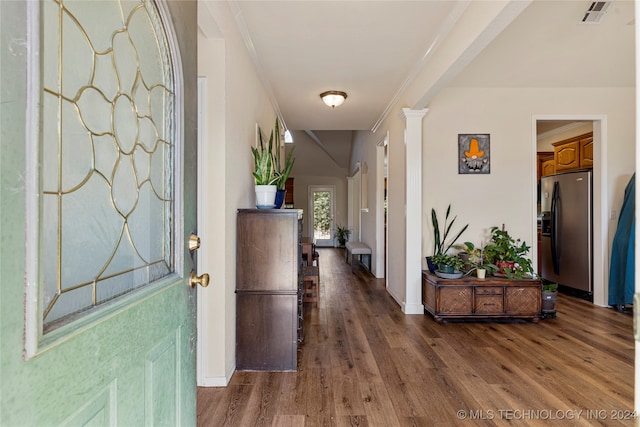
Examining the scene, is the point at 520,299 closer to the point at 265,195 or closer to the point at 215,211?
the point at 265,195

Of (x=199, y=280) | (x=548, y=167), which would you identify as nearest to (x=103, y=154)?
(x=199, y=280)

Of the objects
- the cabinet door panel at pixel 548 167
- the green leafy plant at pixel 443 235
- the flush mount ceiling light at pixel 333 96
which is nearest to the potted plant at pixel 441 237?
the green leafy plant at pixel 443 235

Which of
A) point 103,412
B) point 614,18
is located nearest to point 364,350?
point 103,412

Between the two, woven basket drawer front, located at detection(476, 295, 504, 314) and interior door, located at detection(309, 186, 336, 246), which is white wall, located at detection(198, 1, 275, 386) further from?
interior door, located at detection(309, 186, 336, 246)

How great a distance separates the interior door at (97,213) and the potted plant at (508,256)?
10.5 ft

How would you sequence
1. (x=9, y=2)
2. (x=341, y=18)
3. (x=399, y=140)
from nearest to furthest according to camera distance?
1. (x=9, y=2)
2. (x=341, y=18)
3. (x=399, y=140)

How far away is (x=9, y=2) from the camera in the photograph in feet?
1.50

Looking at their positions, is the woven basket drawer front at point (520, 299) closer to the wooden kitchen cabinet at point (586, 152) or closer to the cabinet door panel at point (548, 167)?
the wooden kitchen cabinet at point (586, 152)

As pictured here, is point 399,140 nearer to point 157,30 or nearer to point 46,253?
point 157,30

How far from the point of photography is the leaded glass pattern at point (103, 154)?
0.58m

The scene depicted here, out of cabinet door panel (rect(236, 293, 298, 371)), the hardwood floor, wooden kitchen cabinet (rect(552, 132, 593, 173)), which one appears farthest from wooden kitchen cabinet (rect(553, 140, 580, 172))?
cabinet door panel (rect(236, 293, 298, 371))

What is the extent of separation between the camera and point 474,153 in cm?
371

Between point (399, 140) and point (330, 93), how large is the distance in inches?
38.9

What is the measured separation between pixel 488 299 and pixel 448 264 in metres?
0.49
